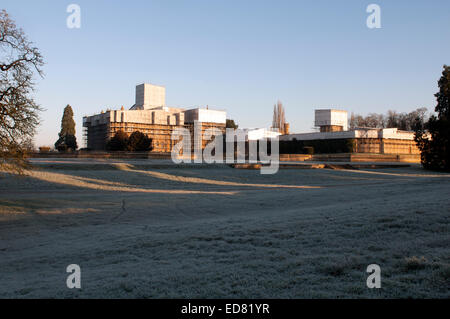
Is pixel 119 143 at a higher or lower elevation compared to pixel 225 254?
higher

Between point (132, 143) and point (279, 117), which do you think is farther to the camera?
point (279, 117)

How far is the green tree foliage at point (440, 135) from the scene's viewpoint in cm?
3566

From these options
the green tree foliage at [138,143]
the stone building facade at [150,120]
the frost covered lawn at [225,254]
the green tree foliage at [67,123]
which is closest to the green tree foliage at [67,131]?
the green tree foliage at [67,123]

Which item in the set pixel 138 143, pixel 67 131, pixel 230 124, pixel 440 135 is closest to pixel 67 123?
pixel 67 131

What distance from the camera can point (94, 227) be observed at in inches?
426

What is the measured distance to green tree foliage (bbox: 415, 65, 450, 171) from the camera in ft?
117

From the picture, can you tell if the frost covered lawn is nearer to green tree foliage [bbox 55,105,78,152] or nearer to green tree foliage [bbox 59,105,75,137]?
green tree foliage [bbox 55,105,78,152]

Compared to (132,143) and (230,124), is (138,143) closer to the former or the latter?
(132,143)

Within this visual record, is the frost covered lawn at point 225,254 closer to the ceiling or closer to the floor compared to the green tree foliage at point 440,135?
closer to the floor

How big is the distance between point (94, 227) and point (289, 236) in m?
6.69

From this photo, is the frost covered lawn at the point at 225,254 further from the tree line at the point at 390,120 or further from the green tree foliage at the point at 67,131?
the tree line at the point at 390,120

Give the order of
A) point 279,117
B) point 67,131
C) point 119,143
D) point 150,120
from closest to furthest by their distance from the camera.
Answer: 1. point 119,143
2. point 67,131
3. point 150,120
4. point 279,117

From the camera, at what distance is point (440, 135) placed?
1401 inches
